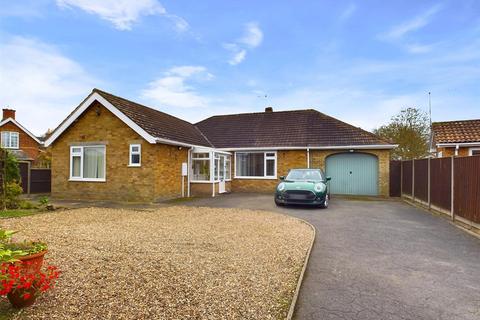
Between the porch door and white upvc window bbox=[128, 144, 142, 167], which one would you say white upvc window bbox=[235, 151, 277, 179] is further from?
white upvc window bbox=[128, 144, 142, 167]

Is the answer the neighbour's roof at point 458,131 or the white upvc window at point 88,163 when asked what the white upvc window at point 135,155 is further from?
the neighbour's roof at point 458,131

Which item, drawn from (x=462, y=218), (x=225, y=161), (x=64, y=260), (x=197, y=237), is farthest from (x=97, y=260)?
(x=225, y=161)

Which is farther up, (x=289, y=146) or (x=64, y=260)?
(x=289, y=146)

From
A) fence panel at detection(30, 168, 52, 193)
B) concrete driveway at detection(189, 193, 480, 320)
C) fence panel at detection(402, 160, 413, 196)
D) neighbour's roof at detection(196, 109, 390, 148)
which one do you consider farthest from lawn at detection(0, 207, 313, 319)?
neighbour's roof at detection(196, 109, 390, 148)

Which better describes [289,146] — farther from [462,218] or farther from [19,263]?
[19,263]

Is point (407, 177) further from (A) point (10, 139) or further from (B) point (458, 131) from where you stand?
(A) point (10, 139)

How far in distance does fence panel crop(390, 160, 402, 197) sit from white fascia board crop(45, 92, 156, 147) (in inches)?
540

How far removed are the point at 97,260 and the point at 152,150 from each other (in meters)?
8.66

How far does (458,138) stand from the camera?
597 inches

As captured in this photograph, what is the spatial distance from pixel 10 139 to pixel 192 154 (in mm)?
24814

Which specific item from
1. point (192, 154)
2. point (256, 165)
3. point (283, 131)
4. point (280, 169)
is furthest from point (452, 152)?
point (192, 154)

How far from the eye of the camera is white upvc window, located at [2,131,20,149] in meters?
29.1

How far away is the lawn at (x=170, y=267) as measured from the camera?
313 cm

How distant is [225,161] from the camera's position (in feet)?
59.4
